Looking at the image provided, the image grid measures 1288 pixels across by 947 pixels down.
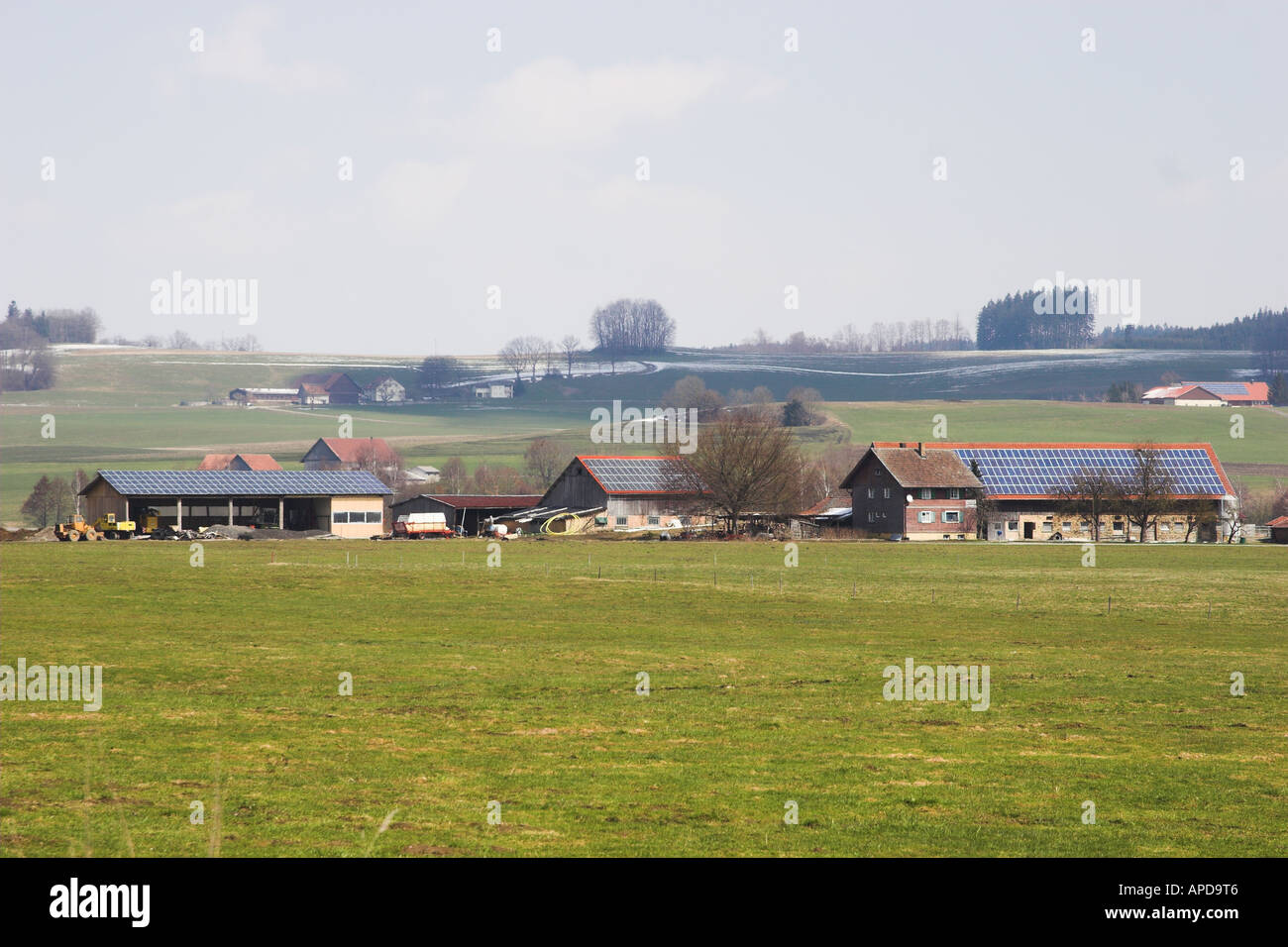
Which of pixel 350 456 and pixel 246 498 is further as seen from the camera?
pixel 350 456

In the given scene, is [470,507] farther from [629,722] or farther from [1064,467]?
[629,722]

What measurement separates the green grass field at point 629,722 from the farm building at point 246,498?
50120mm

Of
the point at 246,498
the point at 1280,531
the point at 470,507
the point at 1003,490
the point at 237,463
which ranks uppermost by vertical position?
the point at 237,463

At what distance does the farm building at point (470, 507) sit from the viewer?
110 metres

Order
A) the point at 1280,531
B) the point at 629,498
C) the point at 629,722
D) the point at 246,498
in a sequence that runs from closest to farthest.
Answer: the point at 629,722
the point at 1280,531
the point at 246,498
the point at 629,498

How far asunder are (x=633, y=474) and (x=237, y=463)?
6215cm

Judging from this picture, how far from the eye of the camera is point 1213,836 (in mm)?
15086

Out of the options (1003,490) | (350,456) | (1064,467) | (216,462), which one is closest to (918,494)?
(1003,490)

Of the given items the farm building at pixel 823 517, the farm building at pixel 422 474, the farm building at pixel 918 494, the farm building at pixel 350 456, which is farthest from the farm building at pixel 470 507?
the farm building at pixel 350 456

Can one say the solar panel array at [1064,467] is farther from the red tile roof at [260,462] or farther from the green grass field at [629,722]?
the red tile roof at [260,462]

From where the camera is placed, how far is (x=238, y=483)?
101562 mm

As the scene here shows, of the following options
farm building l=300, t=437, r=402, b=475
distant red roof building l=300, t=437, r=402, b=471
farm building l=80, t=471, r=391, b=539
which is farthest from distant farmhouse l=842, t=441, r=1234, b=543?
distant red roof building l=300, t=437, r=402, b=471

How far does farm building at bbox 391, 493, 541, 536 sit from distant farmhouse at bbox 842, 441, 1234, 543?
92.6 feet
